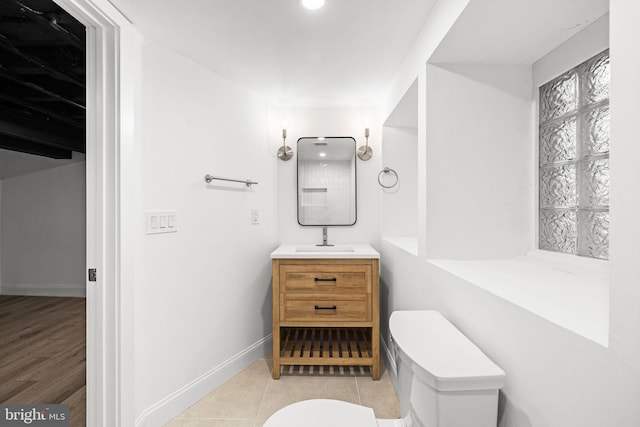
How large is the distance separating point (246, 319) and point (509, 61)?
220 cm

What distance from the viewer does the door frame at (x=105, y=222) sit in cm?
148

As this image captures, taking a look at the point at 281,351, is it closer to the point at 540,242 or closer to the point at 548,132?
the point at 540,242

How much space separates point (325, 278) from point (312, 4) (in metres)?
1.54

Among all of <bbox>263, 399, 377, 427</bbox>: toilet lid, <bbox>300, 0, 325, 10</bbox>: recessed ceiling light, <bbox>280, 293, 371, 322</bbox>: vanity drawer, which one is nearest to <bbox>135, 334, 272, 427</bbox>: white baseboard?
<bbox>280, 293, 371, 322</bbox>: vanity drawer

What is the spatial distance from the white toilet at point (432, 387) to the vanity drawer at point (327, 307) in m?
1.02

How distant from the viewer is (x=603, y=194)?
107 centimetres

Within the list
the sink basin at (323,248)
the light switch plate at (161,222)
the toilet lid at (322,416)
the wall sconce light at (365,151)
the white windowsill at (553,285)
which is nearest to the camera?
the white windowsill at (553,285)

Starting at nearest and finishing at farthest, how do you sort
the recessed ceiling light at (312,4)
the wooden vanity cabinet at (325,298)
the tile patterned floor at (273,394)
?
the recessed ceiling light at (312,4) < the tile patterned floor at (273,394) < the wooden vanity cabinet at (325,298)

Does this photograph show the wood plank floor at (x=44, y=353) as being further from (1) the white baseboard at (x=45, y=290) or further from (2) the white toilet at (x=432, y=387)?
(2) the white toilet at (x=432, y=387)

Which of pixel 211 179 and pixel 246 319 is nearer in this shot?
pixel 211 179

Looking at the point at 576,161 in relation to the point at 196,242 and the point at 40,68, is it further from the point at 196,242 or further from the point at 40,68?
the point at 40,68

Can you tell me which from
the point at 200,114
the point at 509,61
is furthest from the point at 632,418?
the point at 200,114

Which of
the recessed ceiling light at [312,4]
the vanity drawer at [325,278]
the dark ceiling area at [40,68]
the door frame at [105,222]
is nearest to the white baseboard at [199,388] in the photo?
the door frame at [105,222]

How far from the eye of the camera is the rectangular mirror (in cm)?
274
